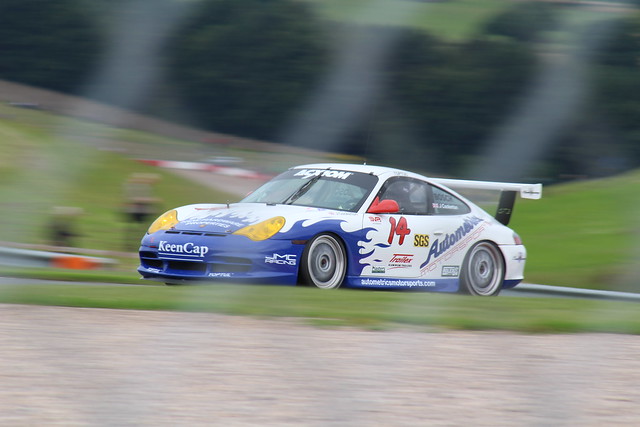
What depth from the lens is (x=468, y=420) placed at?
304cm

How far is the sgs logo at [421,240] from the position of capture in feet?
25.2

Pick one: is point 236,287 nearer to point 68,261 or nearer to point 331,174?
point 331,174

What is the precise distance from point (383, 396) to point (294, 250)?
368cm

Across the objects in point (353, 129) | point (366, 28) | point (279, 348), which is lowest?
point (279, 348)

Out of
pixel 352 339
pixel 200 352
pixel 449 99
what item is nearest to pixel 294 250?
pixel 352 339

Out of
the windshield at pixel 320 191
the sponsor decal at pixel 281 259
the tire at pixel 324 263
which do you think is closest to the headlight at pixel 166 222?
the windshield at pixel 320 191

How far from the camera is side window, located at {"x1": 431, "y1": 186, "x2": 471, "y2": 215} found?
8.06 metres

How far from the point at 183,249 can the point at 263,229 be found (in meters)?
0.66

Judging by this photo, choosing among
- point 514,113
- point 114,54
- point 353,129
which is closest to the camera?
point 114,54

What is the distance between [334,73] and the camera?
2104 millimetres

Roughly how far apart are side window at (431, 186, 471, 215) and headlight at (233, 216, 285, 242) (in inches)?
70.5

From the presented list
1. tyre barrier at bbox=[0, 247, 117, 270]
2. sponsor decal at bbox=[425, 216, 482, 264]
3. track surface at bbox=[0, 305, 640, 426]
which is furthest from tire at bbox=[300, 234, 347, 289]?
tyre barrier at bbox=[0, 247, 117, 270]

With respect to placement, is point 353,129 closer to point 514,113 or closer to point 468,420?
point 514,113

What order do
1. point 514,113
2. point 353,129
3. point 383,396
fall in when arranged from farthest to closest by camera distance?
point 383,396
point 514,113
point 353,129
